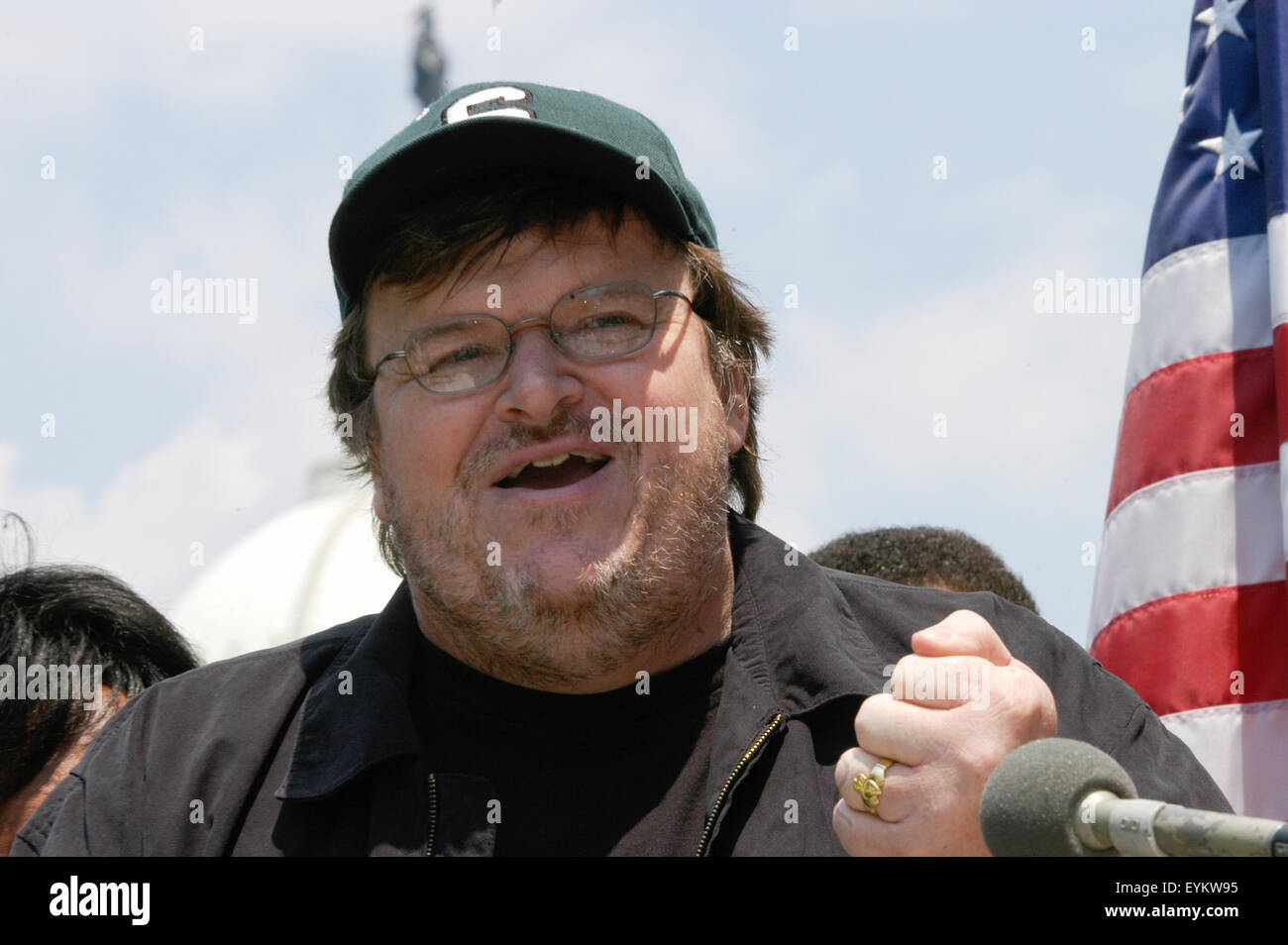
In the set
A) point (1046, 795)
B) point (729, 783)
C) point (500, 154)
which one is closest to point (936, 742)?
point (1046, 795)

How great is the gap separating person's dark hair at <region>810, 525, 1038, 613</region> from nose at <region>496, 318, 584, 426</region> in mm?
2399

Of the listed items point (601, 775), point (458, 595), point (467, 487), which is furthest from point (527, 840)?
point (467, 487)

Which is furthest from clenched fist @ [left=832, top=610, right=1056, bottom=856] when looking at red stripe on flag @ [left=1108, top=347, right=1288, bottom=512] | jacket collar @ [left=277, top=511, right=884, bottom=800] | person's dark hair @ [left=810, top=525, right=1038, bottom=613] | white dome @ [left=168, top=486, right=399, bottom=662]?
white dome @ [left=168, top=486, right=399, bottom=662]

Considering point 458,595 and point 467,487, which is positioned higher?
point 467,487

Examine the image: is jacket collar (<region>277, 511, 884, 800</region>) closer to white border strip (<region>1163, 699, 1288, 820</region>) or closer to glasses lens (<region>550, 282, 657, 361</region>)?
glasses lens (<region>550, 282, 657, 361</region>)

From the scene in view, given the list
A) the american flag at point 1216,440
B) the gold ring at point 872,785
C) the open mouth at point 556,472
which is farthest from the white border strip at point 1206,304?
the gold ring at point 872,785

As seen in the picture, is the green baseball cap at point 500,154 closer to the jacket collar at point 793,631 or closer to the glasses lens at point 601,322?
the glasses lens at point 601,322

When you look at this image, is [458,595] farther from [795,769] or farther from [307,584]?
[307,584]

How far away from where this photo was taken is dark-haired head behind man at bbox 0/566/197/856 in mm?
3527

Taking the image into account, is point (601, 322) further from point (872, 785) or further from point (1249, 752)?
point (1249, 752)

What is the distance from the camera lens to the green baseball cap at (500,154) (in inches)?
115

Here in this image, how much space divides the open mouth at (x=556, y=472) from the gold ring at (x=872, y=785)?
1010 millimetres

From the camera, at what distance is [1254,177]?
444cm
